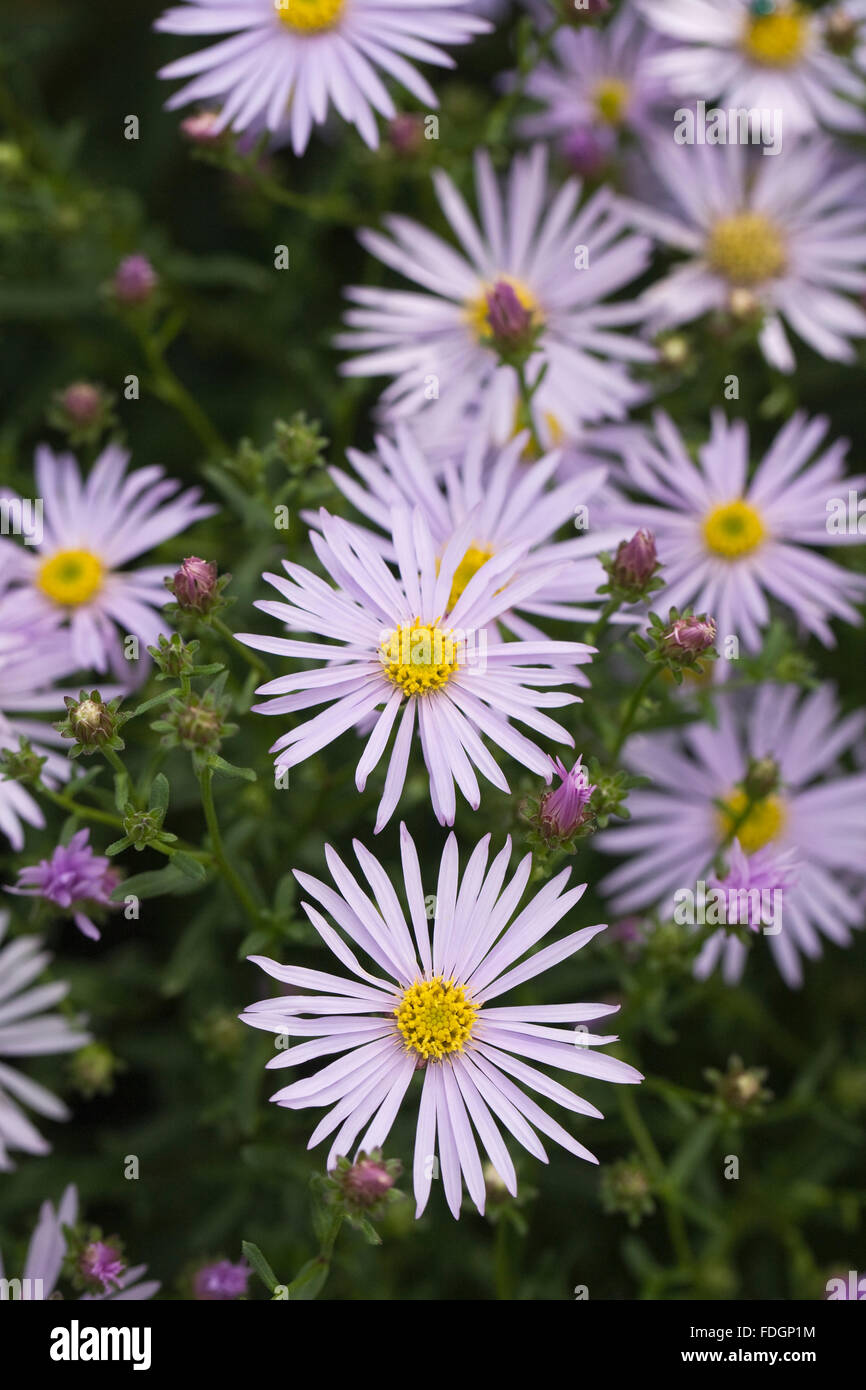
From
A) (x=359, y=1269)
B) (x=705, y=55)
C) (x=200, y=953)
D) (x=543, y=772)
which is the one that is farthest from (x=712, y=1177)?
(x=705, y=55)

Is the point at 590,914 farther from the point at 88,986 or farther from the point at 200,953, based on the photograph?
the point at 88,986

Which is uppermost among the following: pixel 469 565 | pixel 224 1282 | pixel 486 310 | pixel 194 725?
pixel 486 310

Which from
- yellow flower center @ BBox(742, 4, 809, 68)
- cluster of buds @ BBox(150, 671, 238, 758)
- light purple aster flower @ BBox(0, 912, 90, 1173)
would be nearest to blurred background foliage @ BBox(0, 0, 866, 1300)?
light purple aster flower @ BBox(0, 912, 90, 1173)

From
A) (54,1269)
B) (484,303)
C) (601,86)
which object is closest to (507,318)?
(484,303)

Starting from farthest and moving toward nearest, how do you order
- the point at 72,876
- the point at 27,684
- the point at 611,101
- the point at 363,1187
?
the point at 611,101
the point at 27,684
the point at 72,876
the point at 363,1187

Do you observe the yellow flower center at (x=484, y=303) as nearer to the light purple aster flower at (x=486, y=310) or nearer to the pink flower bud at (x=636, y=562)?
the light purple aster flower at (x=486, y=310)

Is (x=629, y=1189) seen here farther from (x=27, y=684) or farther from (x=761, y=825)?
(x=27, y=684)

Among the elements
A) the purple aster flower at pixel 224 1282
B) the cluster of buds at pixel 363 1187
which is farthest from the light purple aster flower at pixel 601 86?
the purple aster flower at pixel 224 1282
